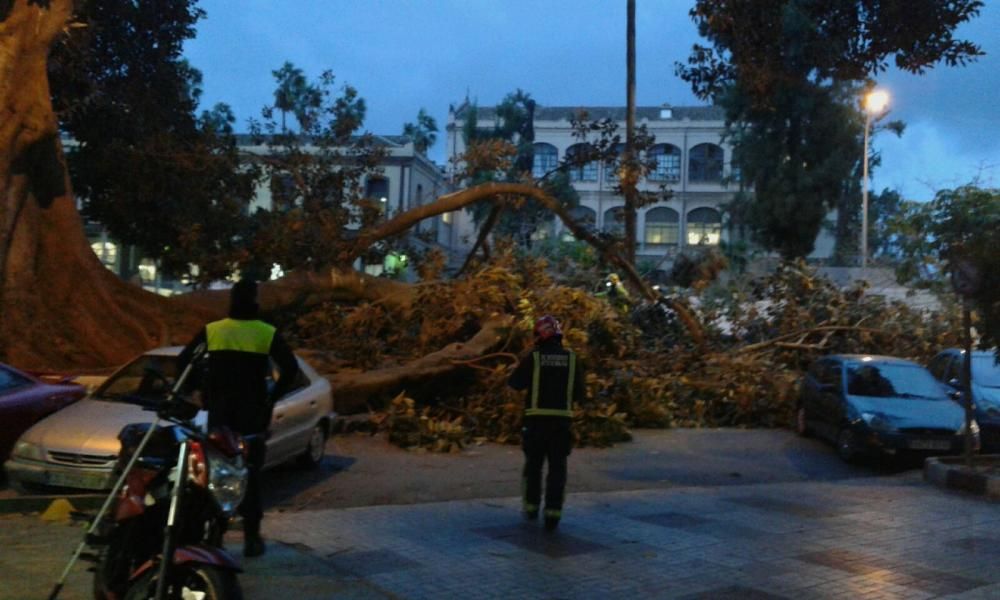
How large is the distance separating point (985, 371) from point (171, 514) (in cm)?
1451

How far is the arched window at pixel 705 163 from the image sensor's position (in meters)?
55.2

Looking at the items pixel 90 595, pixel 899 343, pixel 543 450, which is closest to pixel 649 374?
pixel 899 343

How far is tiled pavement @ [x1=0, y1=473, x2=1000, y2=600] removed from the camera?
6645 millimetres

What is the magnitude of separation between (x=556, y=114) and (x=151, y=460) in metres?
50.8

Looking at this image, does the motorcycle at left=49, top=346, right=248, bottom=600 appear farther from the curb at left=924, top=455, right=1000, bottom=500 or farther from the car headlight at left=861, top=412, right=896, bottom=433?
the car headlight at left=861, top=412, right=896, bottom=433

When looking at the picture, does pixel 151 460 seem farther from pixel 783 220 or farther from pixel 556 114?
pixel 556 114

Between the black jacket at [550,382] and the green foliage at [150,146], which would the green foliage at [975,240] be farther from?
the green foliage at [150,146]

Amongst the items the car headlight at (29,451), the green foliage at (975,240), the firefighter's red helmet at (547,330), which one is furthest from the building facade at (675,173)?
the car headlight at (29,451)

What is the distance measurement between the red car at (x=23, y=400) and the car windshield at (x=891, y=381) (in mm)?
10126

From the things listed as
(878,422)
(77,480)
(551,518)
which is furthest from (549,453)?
(878,422)

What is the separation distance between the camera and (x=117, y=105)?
1716 cm

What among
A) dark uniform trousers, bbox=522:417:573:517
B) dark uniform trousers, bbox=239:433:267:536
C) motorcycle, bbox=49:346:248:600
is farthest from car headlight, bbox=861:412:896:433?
motorcycle, bbox=49:346:248:600

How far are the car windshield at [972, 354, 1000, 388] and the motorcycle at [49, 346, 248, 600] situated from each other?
540 inches

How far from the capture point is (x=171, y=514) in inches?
180
